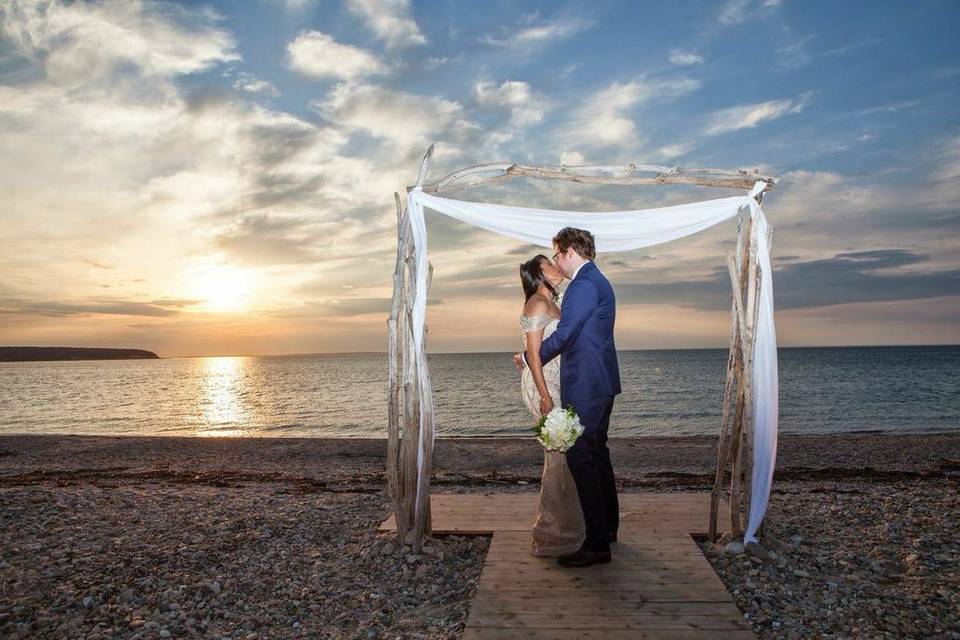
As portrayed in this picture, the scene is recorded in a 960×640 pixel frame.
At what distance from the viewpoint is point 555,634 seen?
3.89 meters

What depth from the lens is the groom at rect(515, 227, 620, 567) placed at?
4918 mm

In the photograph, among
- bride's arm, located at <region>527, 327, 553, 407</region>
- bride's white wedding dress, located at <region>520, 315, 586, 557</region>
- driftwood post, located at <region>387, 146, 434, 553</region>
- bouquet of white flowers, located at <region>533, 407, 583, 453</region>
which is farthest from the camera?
driftwood post, located at <region>387, 146, 434, 553</region>

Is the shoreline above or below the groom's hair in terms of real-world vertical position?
below

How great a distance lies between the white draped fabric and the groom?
1136mm

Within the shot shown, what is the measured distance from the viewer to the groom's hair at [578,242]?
16.5 ft

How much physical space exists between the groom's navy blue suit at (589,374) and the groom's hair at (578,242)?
113 mm

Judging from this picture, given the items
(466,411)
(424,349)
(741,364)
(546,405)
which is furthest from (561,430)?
(466,411)

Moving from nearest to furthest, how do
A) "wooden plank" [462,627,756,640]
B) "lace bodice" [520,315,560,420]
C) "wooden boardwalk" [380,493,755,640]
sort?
1. "wooden plank" [462,627,756,640]
2. "wooden boardwalk" [380,493,755,640]
3. "lace bodice" [520,315,560,420]

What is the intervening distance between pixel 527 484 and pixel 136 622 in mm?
7714

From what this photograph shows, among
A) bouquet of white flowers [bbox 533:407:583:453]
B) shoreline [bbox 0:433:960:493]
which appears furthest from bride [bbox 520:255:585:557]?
shoreline [bbox 0:433:960:493]

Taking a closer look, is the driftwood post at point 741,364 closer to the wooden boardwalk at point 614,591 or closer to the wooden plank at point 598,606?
the wooden boardwalk at point 614,591

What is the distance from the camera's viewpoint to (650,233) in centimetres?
620

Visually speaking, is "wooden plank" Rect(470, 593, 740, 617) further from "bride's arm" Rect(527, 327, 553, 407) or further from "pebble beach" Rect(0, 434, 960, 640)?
"bride's arm" Rect(527, 327, 553, 407)

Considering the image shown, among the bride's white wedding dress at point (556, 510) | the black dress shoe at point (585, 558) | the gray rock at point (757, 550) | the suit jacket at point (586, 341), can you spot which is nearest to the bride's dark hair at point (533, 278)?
the bride's white wedding dress at point (556, 510)
